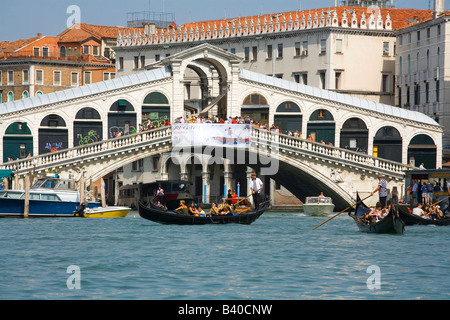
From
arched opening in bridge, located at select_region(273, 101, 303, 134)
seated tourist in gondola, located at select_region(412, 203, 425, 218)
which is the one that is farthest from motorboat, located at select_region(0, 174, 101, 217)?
arched opening in bridge, located at select_region(273, 101, 303, 134)

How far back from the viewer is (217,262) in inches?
1094

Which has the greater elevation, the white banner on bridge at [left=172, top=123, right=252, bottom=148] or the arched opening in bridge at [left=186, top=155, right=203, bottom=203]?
the white banner on bridge at [left=172, top=123, right=252, bottom=148]

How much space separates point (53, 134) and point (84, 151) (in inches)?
131

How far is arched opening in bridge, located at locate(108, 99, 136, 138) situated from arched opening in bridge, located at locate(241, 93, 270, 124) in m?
5.08

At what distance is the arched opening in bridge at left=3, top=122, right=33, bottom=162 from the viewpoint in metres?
49.2

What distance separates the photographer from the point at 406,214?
38.1 meters

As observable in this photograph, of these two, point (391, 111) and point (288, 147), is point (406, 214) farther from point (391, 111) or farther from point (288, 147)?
point (391, 111)

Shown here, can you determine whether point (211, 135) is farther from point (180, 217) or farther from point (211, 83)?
point (180, 217)

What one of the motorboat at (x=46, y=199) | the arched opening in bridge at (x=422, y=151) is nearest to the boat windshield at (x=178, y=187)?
the motorboat at (x=46, y=199)

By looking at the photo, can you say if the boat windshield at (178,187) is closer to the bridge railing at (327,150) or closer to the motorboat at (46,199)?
the bridge railing at (327,150)

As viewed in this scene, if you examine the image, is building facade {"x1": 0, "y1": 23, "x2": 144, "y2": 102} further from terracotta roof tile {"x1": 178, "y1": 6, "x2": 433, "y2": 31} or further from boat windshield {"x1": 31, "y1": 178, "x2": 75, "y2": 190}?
boat windshield {"x1": 31, "y1": 178, "x2": 75, "y2": 190}

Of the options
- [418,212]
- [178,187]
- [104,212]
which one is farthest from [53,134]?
[418,212]
